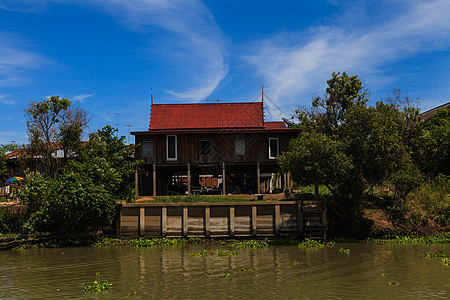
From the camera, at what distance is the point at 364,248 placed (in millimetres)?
19859

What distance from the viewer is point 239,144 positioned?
112 feet

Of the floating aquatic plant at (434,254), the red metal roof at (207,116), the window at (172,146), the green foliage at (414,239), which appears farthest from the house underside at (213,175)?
the floating aquatic plant at (434,254)

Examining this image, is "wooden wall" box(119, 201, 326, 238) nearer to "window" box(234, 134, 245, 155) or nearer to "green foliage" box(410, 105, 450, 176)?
"green foliage" box(410, 105, 450, 176)

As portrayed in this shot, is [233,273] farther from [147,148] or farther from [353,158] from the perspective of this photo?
[147,148]

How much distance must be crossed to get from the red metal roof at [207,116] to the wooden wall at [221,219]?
12570 mm

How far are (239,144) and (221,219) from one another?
1231 centimetres

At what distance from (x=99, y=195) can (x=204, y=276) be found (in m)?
9.77

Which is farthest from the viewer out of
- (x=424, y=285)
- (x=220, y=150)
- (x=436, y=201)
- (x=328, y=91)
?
(x=328, y=91)

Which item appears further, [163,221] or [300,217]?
[163,221]

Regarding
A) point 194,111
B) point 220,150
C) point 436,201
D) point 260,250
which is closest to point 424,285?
point 260,250

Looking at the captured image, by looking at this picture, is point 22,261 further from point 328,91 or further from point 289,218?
point 328,91

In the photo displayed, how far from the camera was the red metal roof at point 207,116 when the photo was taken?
113 feet

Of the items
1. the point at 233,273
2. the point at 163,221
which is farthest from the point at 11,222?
the point at 233,273

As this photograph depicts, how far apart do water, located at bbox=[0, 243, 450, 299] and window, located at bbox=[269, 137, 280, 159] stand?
45.6 ft
